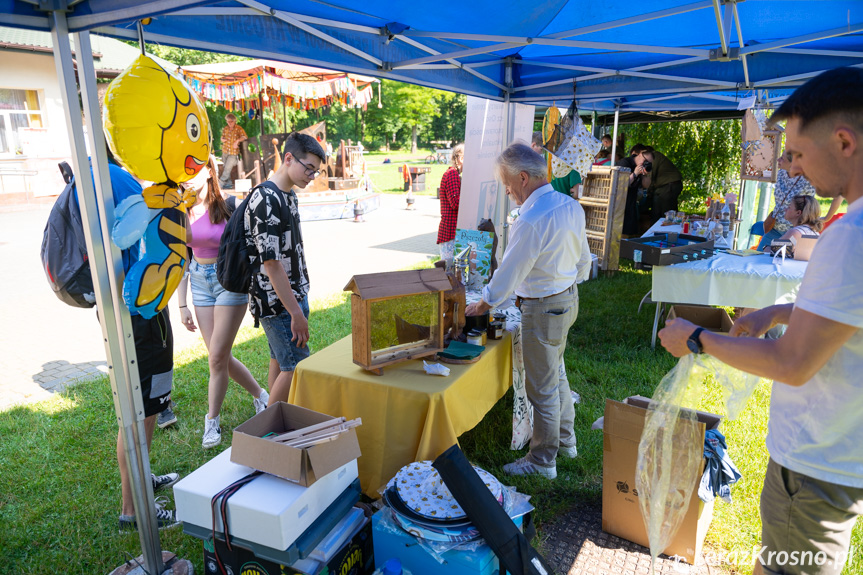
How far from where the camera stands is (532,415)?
319cm

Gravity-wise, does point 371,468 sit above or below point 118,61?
below

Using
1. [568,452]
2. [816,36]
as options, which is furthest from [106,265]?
A: [816,36]

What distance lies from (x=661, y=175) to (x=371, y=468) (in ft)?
26.1

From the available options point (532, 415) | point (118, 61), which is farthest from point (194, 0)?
point (118, 61)

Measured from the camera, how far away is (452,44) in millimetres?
3852

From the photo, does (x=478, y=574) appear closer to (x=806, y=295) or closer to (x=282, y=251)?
(x=806, y=295)

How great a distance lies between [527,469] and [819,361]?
198cm

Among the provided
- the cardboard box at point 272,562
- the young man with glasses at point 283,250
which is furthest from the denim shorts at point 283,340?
the cardboard box at point 272,562

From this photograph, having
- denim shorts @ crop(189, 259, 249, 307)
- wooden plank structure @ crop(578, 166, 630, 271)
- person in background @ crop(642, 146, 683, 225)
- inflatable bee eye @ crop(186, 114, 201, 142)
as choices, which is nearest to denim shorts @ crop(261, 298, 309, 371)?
denim shorts @ crop(189, 259, 249, 307)

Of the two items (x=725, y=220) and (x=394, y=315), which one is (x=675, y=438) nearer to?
(x=394, y=315)

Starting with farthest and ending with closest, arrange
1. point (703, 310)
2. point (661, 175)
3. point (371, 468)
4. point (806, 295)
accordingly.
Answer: point (661, 175) → point (703, 310) → point (371, 468) → point (806, 295)

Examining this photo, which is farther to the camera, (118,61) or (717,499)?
(118,61)

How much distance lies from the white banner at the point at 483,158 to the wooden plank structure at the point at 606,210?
10.1 ft

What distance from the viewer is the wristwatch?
4.59ft
